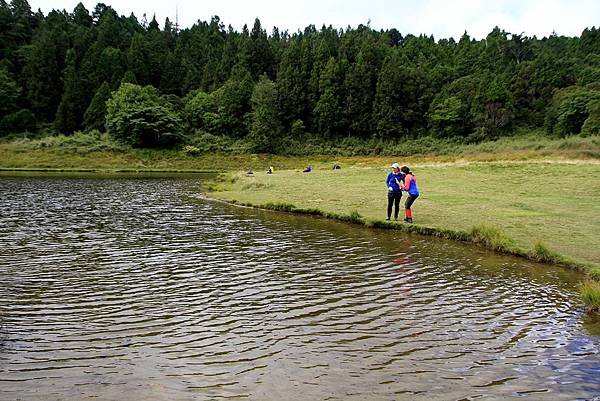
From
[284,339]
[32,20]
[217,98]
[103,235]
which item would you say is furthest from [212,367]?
[32,20]

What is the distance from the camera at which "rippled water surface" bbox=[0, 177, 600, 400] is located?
6.82 meters

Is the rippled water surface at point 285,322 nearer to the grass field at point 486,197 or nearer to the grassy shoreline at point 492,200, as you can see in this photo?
the grassy shoreline at point 492,200

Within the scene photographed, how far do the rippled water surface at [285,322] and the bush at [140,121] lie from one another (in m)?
68.1

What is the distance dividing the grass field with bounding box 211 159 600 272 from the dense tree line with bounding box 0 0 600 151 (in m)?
45.7

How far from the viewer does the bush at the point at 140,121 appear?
82938 millimetres

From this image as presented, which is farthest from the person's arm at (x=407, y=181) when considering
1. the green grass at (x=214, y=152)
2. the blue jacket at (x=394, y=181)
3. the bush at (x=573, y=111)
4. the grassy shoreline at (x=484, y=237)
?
the bush at (x=573, y=111)

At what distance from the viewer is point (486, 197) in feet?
86.1

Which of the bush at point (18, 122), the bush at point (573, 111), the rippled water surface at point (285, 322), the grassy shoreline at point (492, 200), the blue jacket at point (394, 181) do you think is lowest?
the rippled water surface at point (285, 322)

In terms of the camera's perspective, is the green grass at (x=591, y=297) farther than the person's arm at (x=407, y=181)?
No

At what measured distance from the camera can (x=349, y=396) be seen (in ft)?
21.2

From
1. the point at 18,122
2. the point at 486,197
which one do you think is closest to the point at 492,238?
the point at 486,197

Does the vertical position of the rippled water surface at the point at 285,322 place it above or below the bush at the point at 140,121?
below

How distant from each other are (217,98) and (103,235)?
84.1 metres

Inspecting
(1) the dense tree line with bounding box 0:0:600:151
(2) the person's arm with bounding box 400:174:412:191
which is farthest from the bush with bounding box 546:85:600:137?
(2) the person's arm with bounding box 400:174:412:191
